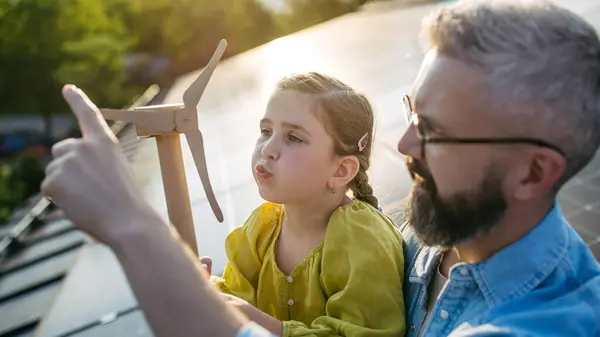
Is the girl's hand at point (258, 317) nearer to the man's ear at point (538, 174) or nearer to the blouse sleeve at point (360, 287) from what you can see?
the blouse sleeve at point (360, 287)

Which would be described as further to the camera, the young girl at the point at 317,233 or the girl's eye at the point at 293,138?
the girl's eye at the point at 293,138

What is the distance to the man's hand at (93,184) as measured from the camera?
158 cm

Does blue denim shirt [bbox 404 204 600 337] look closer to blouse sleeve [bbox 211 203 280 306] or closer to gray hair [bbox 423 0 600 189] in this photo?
gray hair [bbox 423 0 600 189]

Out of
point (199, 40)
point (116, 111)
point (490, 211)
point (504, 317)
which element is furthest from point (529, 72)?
point (199, 40)

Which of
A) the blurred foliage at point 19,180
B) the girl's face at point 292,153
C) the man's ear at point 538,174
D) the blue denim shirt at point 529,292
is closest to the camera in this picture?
the blue denim shirt at point 529,292

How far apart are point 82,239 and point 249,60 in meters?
7.43

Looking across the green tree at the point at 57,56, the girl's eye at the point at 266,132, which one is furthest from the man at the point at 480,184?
the green tree at the point at 57,56

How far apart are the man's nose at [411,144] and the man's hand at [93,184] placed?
833mm

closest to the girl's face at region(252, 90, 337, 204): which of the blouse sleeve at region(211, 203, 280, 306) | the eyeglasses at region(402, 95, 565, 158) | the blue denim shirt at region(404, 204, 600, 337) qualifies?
the blouse sleeve at region(211, 203, 280, 306)

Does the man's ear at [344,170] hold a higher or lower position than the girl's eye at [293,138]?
lower

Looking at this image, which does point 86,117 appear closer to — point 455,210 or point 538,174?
point 455,210

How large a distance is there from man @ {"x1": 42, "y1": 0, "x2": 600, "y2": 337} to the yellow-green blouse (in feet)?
0.93

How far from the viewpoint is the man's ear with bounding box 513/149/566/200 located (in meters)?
1.93

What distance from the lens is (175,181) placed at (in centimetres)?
216
